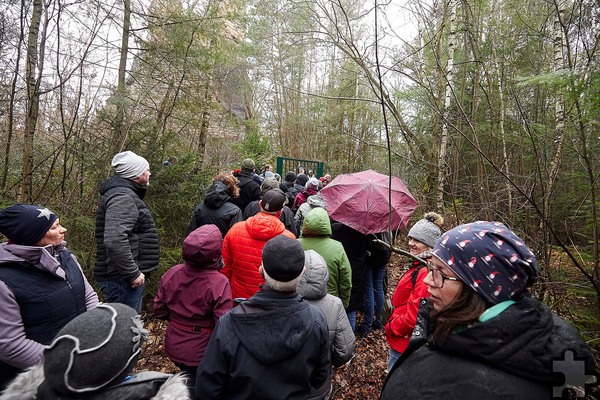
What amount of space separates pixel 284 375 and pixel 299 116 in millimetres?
20589

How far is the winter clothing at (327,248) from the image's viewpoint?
132 inches

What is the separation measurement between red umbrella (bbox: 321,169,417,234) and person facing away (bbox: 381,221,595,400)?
2701 mm

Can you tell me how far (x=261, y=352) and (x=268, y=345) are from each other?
49 millimetres

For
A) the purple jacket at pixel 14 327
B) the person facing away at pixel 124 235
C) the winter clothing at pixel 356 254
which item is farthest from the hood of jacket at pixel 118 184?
the winter clothing at pixel 356 254

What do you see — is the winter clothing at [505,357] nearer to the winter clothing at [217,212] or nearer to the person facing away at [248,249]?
the person facing away at [248,249]

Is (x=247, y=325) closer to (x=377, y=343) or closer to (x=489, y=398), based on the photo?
(x=489, y=398)

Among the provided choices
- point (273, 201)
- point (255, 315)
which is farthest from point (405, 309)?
point (273, 201)

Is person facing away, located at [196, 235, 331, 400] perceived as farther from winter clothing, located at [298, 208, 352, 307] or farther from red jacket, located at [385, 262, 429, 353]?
winter clothing, located at [298, 208, 352, 307]

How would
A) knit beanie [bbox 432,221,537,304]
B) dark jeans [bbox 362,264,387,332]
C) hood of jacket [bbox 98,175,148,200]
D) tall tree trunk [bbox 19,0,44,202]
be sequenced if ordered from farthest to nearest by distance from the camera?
dark jeans [bbox 362,264,387,332] → tall tree trunk [bbox 19,0,44,202] → hood of jacket [bbox 98,175,148,200] → knit beanie [bbox 432,221,537,304]

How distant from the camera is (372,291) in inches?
171

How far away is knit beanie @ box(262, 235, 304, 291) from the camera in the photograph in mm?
1762

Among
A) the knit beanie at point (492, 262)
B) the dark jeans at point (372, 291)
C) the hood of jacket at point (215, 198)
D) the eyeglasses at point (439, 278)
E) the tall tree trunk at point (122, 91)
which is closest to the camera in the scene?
the knit beanie at point (492, 262)

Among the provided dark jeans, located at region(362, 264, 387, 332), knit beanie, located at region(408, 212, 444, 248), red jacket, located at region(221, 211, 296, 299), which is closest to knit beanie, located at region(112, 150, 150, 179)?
red jacket, located at region(221, 211, 296, 299)

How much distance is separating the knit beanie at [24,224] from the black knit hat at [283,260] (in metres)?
1.41
